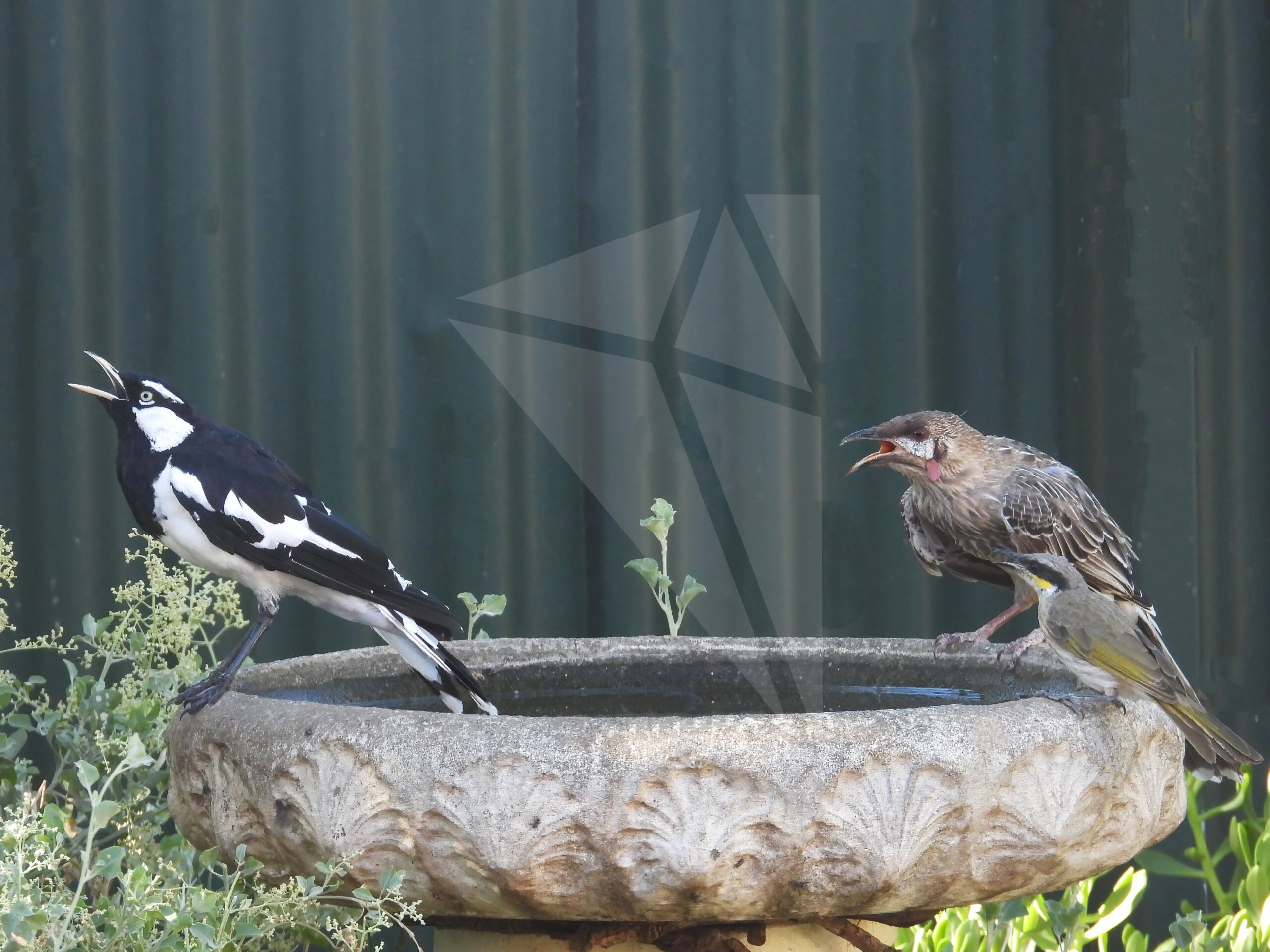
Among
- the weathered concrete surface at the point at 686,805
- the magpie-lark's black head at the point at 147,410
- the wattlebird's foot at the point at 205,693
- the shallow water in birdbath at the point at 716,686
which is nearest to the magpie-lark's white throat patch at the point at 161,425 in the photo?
the magpie-lark's black head at the point at 147,410

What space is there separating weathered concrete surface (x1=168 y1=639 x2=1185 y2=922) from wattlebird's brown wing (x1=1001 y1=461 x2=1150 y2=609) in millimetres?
902

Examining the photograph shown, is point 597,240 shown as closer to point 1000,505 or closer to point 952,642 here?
point 1000,505

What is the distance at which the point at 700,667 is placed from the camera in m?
2.06

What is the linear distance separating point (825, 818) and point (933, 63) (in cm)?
233

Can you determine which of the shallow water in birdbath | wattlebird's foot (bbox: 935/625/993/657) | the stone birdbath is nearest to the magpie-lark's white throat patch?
the shallow water in birdbath

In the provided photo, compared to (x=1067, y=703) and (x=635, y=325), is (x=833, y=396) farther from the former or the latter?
(x=1067, y=703)

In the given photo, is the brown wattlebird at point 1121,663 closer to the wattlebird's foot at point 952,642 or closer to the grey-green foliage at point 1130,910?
the wattlebird's foot at point 952,642

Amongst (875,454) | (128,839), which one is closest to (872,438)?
(875,454)

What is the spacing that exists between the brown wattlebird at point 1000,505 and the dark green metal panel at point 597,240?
2.17 feet

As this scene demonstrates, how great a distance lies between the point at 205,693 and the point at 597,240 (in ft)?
5.52

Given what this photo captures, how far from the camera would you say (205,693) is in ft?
5.77

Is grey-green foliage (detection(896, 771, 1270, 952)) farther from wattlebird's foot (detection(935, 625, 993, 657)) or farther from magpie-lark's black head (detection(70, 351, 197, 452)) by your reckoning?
magpie-lark's black head (detection(70, 351, 197, 452))

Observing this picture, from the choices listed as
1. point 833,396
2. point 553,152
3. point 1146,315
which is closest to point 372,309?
point 553,152

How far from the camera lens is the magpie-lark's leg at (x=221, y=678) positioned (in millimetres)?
1624
